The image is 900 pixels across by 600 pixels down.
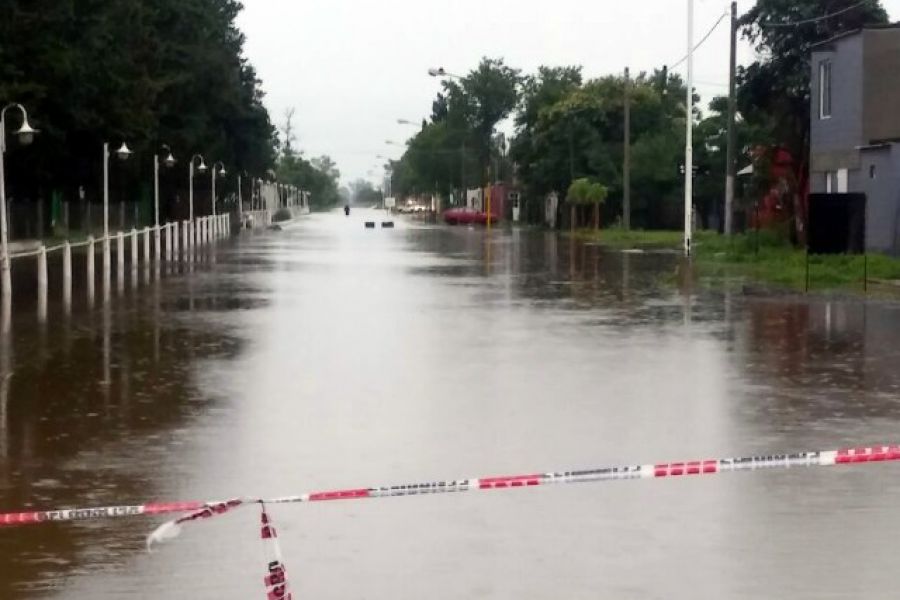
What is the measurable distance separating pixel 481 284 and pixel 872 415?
1952 cm

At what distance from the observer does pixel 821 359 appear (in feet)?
58.3

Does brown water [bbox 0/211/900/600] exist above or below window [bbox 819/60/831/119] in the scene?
below

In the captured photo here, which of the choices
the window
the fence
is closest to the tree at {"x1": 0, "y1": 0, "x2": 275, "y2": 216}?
the fence

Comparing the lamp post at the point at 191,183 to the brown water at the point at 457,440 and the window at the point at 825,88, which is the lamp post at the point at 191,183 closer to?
the window at the point at 825,88

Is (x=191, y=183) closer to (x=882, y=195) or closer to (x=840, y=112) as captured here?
(x=840, y=112)

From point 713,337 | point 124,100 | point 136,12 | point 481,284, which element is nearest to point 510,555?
point 713,337

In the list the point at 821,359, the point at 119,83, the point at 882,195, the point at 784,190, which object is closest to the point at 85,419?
the point at 821,359

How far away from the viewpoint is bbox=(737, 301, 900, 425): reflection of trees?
13.8 m

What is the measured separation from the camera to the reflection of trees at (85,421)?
8.71 meters

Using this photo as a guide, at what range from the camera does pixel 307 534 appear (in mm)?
8812

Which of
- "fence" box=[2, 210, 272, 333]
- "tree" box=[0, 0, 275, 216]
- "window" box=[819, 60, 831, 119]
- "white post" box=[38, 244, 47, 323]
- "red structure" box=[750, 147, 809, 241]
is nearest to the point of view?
"white post" box=[38, 244, 47, 323]

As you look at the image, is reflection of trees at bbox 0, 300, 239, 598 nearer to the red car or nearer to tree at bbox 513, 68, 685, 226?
tree at bbox 513, 68, 685, 226

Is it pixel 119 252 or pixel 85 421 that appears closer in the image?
pixel 85 421

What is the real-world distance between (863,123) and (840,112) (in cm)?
170
